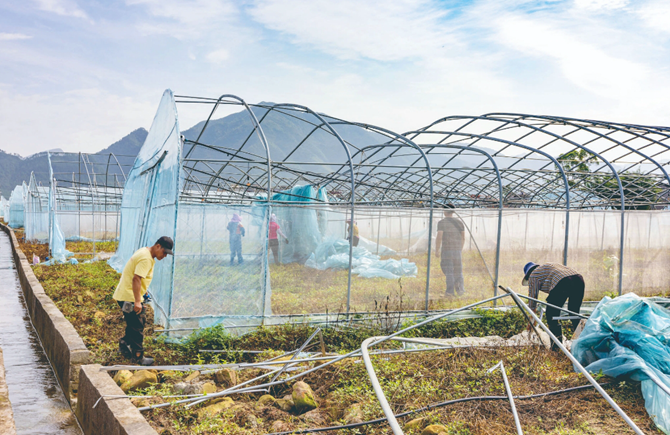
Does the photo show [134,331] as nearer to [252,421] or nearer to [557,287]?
[252,421]

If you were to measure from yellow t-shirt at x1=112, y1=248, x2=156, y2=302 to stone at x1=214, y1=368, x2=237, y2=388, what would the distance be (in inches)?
58.7

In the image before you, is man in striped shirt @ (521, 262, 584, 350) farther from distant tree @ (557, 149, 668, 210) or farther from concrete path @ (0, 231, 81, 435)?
concrete path @ (0, 231, 81, 435)

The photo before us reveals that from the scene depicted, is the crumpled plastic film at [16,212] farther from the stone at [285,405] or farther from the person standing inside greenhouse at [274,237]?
the stone at [285,405]

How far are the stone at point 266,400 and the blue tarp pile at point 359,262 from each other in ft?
10.2

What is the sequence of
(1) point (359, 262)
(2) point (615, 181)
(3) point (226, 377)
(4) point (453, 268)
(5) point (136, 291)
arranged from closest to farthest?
(3) point (226, 377), (5) point (136, 291), (1) point (359, 262), (4) point (453, 268), (2) point (615, 181)

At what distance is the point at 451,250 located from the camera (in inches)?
361

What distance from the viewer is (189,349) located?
6859 mm

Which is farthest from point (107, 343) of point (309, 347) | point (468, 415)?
point (468, 415)

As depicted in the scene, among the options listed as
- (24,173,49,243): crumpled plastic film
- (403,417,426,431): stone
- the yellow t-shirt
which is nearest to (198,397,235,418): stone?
(403,417,426,431): stone

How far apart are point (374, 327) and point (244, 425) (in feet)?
12.2

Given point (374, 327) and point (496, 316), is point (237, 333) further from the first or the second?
point (496, 316)

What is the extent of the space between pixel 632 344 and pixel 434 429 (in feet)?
9.49

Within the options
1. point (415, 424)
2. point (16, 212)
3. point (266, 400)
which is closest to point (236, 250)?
point (266, 400)

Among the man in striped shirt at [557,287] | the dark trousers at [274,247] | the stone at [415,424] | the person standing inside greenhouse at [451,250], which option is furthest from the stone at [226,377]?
the person standing inside greenhouse at [451,250]
